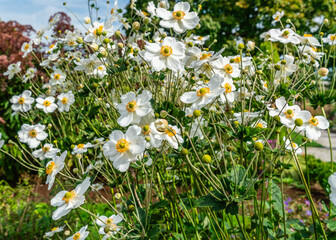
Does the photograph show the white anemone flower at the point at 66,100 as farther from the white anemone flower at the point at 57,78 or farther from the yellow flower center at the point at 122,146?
the yellow flower center at the point at 122,146

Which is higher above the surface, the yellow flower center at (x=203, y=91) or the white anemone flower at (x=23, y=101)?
the yellow flower center at (x=203, y=91)

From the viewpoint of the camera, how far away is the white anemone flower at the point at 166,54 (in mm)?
1133

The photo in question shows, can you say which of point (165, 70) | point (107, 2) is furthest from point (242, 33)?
point (165, 70)

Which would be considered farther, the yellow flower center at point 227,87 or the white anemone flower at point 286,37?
the white anemone flower at point 286,37

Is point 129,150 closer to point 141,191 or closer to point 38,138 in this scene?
point 141,191

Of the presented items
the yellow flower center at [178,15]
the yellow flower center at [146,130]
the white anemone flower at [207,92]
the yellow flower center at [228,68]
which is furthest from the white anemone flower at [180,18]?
the yellow flower center at [146,130]

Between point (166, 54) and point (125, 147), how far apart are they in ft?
1.38

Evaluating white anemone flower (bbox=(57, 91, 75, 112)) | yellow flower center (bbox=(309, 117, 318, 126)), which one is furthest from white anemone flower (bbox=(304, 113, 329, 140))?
white anemone flower (bbox=(57, 91, 75, 112))

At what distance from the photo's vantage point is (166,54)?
3.74 ft

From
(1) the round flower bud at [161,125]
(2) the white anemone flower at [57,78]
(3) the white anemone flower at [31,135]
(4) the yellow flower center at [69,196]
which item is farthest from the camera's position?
(2) the white anemone flower at [57,78]

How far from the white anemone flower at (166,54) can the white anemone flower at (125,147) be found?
0.98 feet

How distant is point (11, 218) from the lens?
304cm

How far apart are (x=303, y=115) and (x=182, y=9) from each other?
731 mm

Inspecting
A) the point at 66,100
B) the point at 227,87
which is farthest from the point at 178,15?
the point at 66,100
